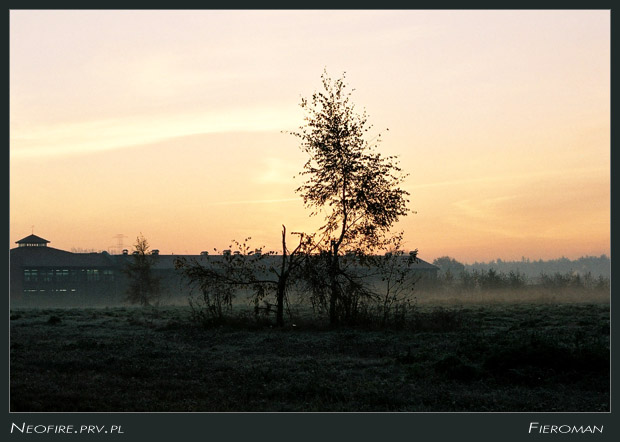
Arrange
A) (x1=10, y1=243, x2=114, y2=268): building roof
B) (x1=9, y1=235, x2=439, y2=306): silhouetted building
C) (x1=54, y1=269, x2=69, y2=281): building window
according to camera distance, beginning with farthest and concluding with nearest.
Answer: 1. (x1=54, y1=269, x2=69, y2=281): building window
2. (x1=10, y1=243, x2=114, y2=268): building roof
3. (x1=9, y1=235, x2=439, y2=306): silhouetted building

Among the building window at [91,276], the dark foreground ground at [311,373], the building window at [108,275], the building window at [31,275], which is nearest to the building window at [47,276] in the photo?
the building window at [31,275]

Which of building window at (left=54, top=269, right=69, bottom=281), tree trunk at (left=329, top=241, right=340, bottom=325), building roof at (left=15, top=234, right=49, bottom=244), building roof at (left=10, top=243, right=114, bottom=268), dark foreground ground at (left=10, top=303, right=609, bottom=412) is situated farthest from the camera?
building roof at (left=15, top=234, right=49, bottom=244)

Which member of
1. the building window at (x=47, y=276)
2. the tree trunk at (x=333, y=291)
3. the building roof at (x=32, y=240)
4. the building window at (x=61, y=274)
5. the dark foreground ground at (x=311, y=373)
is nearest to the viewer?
the dark foreground ground at (x=311, y=373)

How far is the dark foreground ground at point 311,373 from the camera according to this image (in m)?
13.4

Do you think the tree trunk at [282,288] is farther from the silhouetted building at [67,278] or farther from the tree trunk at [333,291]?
the silhouetted building at [67,278]

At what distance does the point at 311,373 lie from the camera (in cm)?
1700

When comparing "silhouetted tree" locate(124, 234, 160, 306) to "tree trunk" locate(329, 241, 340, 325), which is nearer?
"tree trunk" locate(329, 241, 340, 325)

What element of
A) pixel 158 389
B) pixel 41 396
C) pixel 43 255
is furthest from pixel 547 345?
pixel 43 255

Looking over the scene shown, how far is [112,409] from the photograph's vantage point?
12773mm

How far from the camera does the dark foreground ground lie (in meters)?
13.4

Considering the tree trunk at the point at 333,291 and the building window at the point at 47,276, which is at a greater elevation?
the tree trunk at the point at 333,291

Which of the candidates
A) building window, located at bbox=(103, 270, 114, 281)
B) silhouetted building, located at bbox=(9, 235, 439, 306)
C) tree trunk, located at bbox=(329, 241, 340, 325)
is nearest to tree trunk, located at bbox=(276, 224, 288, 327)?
tree trunk, located at bbox=(329, 241, 340, 325)

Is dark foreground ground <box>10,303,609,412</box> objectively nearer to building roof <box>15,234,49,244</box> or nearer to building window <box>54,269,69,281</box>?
building window <box>54,269,69,281</box>

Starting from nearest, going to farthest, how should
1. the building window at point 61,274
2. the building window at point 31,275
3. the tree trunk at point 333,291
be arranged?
the tree trunk at point 333,291, the building window at point 31,275, the building window at point 61,274
